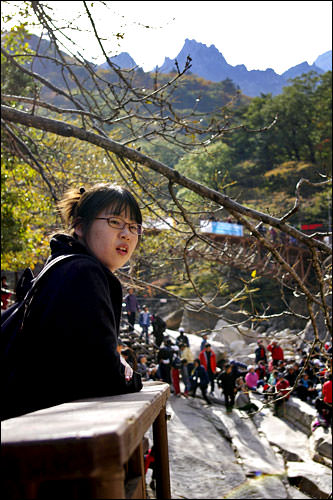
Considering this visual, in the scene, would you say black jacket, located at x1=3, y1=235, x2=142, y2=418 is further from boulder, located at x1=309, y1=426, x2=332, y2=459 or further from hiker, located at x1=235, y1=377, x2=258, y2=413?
hiker, located at x1=235, y1=377, x2=258, y2=413

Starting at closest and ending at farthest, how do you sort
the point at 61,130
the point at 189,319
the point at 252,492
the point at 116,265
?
1. the point at 116,265
2. the point at 61,130
3. the point at 252,492
4. the point at 189,319

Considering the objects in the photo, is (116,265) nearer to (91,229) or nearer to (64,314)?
(91,229)

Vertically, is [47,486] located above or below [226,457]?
→ above

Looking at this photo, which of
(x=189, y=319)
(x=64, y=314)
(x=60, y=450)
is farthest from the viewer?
(x=189, y=319)

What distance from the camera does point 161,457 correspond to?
1172 mm

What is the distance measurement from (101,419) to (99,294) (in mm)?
499

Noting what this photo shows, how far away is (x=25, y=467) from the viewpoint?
629 millimetres

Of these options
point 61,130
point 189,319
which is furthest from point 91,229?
point 189,319

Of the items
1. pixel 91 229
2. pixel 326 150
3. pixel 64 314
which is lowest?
pixel 64 314

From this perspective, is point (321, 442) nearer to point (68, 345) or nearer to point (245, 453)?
point (245, 453)

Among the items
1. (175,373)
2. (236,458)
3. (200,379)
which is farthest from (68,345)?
(200,379)

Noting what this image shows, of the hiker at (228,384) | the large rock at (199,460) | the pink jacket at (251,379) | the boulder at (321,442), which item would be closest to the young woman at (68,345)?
the large rock at (199,460)

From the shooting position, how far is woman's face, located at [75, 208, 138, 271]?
151 cm

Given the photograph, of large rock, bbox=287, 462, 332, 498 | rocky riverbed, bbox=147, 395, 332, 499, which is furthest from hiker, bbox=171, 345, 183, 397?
large rock, bbox=287, 462, 332, 498
